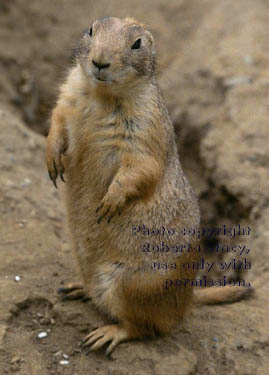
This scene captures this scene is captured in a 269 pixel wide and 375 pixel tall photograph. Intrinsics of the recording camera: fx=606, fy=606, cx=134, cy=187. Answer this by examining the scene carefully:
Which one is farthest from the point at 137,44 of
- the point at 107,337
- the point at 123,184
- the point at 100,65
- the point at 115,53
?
the point at 107,337

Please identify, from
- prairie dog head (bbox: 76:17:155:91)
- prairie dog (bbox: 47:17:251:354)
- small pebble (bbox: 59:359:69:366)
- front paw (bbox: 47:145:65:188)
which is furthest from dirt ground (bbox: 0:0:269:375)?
front paw (bbox: 47:145:65:188)

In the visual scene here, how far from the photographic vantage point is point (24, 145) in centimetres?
643

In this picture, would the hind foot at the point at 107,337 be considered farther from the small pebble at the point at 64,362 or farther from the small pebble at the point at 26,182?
the small pebble at the point at 26,182

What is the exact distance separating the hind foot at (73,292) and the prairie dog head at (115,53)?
168 cm

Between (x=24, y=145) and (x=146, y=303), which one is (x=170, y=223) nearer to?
(x=146, y=303)

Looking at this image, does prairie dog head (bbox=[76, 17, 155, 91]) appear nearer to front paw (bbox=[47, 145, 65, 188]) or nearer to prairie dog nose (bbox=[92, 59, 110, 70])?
prairie dog nose (bbox=[92, 59, 110, 70])

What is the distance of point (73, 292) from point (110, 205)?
3.29ft

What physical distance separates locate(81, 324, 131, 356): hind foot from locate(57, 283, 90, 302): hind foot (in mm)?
386

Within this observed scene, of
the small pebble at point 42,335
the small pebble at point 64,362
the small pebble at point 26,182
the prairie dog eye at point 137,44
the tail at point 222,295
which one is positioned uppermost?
the prairie dog eye at point 137,44

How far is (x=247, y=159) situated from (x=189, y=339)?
2.66 meters

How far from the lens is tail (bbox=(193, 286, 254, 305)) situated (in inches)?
197

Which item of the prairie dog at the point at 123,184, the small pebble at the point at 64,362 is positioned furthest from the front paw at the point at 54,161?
the small pebble at the point at 64,362

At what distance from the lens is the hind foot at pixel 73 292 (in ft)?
15.7

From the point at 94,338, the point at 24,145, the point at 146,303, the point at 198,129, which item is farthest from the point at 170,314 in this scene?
the point at 198,129
